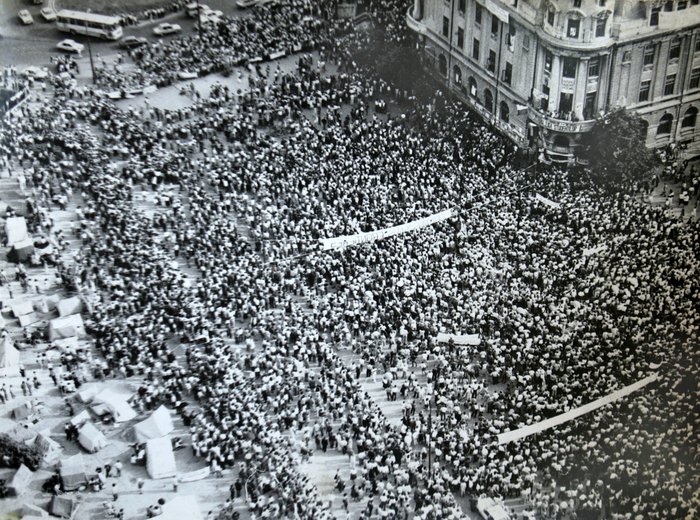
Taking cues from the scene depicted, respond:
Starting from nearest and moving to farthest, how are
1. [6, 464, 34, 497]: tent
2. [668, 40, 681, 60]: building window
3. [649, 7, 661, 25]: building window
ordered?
[6, 464, 34, 497]: tent → [649, 7, 661, 25]: building window → [668, 40, 681, 60]: building window

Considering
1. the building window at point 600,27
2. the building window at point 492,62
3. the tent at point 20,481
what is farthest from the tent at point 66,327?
the building window at point 600,27

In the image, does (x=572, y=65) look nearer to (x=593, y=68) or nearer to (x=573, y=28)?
(x=593, y=68)

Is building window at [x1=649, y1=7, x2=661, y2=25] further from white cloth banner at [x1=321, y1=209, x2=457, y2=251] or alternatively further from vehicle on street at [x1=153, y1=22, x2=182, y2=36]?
vehicle on street at [x1=153, y1=22, x2=182, y2=36]

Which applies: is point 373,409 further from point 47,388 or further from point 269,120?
point 269,120

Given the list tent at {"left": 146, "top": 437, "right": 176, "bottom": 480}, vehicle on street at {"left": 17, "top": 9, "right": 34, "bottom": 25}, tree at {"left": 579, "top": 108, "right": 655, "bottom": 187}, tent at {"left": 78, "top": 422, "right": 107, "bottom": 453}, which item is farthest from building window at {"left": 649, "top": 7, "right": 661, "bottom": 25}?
vehicle on street at {"left": 17, "top": 9, "right": 34, "bottom": 25}

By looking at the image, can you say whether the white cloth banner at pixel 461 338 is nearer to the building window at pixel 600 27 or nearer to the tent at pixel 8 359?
the building window at pixel 600 27

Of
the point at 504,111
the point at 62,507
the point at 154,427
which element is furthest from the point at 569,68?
the point at 62,507
